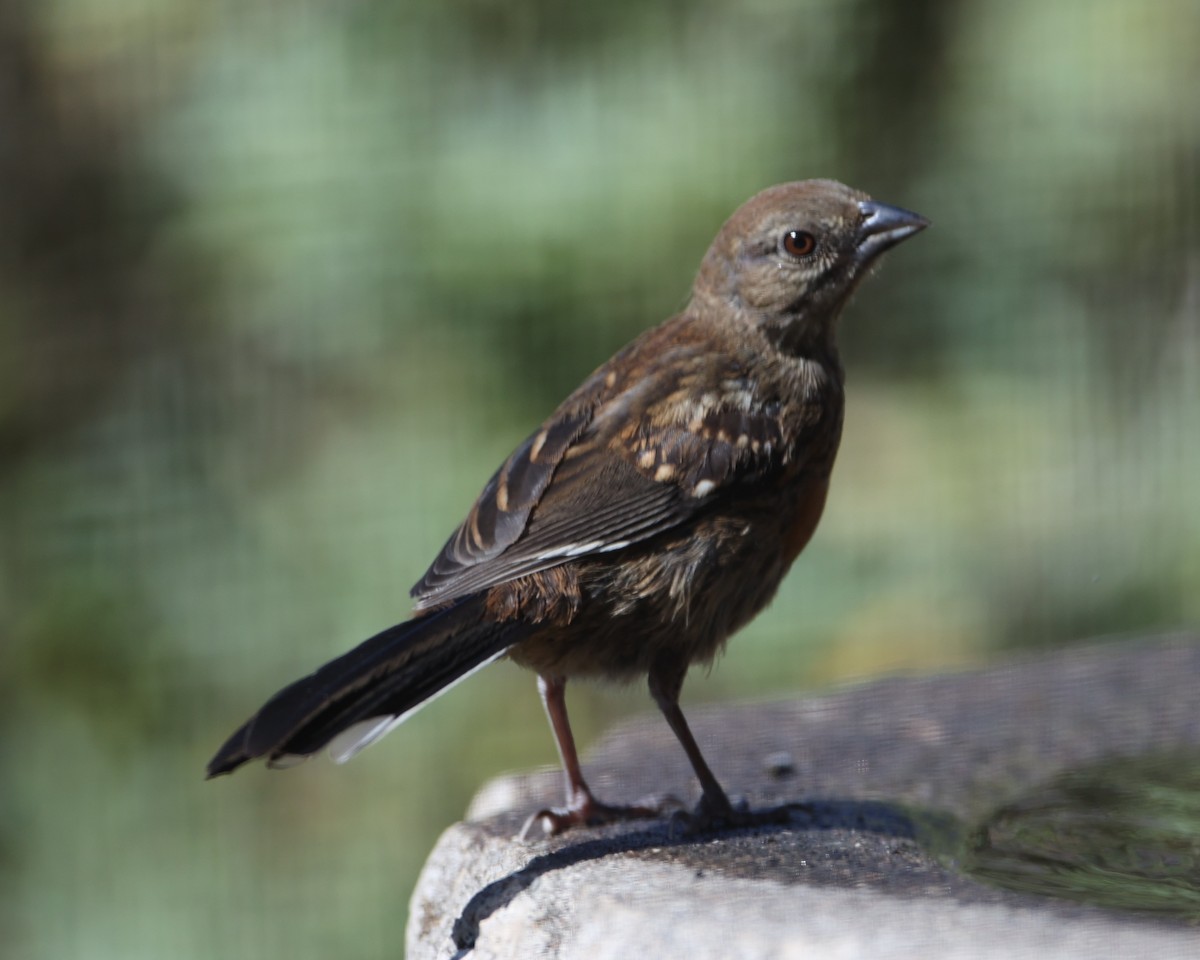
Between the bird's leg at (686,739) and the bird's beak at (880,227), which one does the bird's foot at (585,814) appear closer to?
the bird's leg at (686,739)

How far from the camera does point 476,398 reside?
214 inches

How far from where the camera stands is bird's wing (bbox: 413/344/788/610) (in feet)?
9.34

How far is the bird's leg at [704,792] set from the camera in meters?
2.83

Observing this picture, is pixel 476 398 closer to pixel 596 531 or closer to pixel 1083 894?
→ pixel 596 531

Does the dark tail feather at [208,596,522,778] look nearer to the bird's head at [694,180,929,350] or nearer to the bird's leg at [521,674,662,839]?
the bird's leg at [521,674,662,839]

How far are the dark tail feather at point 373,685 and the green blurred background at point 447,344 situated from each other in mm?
2552

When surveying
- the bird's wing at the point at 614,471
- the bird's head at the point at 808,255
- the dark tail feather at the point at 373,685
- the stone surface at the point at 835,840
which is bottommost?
the stone surface at the point at 835,840

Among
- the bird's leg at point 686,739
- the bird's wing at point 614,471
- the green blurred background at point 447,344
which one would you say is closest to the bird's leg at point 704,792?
the bird's leg at point 686,739

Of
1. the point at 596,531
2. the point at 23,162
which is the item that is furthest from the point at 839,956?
the point at 23,162

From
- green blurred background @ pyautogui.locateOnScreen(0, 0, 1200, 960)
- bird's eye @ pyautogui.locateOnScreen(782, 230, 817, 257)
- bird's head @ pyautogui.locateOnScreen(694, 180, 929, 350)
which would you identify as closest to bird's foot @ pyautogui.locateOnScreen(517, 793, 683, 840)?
bird's head @ pyautogui.locateOnScreen(694, 180, 929, 350)

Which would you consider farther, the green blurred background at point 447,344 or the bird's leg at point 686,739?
the green blurred background at point 447,344

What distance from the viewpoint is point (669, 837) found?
2.78 m

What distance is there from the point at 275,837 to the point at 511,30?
2.87m

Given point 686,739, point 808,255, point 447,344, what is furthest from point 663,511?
point 447,344
